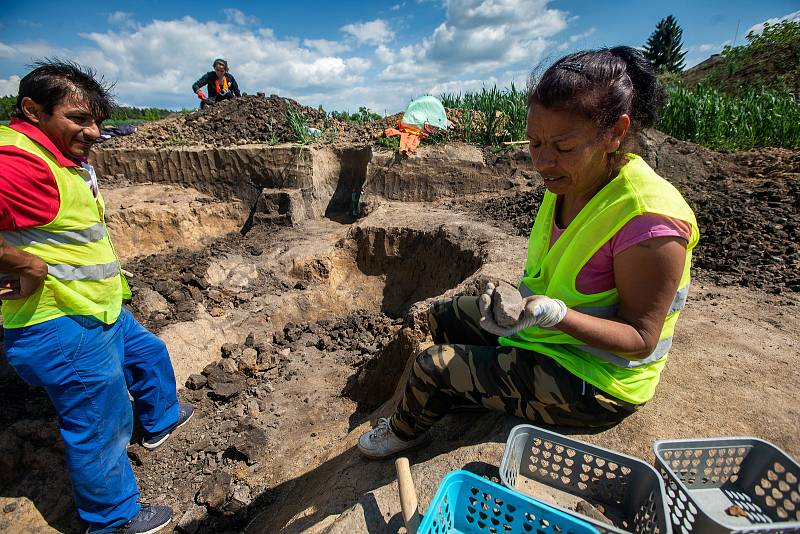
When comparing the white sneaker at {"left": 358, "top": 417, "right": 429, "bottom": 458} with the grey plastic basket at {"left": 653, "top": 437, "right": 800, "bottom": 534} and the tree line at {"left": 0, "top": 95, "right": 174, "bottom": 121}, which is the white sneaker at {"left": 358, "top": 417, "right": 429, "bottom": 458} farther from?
the tree line at {"left": 0, "top": 95, "right": 174, "bottom": 121}

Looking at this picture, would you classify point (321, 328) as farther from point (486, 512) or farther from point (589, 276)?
point (589, 276)

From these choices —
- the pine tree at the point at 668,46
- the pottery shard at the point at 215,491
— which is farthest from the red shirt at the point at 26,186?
the pine tree at the point at 668,46

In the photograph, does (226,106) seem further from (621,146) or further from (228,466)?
(621,146)

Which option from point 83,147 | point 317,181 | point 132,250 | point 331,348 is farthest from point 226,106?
point 83,147

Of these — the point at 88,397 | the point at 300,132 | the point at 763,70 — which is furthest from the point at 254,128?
the point at 763,70

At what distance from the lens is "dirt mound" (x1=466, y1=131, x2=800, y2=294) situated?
345cm

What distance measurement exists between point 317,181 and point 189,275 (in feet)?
10.9

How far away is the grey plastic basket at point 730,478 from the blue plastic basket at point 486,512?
16.4 inches

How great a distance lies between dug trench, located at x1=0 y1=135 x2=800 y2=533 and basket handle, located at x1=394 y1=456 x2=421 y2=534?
0.86 feet

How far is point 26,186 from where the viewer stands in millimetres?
1802

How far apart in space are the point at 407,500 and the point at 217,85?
Result: 1068cm

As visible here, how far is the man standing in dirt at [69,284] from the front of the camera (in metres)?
1.85

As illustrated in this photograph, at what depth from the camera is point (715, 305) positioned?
2.94 m

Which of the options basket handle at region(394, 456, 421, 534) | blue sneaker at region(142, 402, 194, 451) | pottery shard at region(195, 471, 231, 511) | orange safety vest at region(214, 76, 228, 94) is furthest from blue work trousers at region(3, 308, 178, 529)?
Answer: orange safety vest at region(214, 76, 228, 94)
